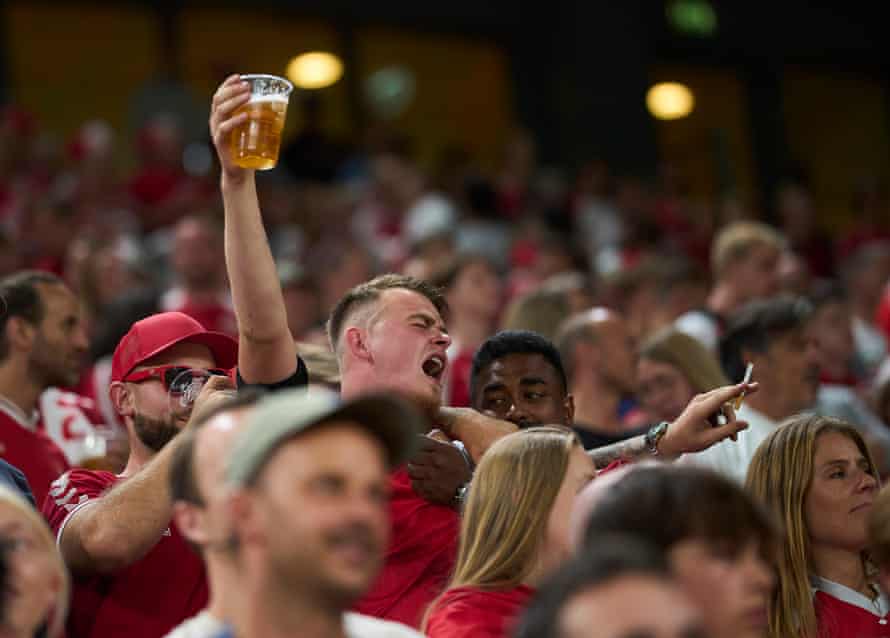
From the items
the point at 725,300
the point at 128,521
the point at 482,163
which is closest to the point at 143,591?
the point at 128,521

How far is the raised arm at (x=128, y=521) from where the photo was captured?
4.23 metres

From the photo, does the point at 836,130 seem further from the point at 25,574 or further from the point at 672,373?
the point at 25,574

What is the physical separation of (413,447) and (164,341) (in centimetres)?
193

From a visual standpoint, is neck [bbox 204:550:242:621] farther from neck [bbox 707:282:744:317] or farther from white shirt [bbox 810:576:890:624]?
neck [bbox 707:282:744:317]

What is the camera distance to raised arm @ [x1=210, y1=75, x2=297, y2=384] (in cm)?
428

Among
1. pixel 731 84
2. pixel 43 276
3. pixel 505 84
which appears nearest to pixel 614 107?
pixel 505 84

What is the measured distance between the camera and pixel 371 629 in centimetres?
333

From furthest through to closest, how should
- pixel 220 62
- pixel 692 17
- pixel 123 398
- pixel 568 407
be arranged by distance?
1. pixel 692 17
2. pixel 220 62
3. pixel 568 407
4. pixel 123 398

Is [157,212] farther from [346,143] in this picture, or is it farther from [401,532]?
[401,532]

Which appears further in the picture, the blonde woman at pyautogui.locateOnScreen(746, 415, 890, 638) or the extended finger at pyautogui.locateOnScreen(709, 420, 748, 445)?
the blonde woman at pyautogui.locateOnScreen(746, 415, 890, 638)

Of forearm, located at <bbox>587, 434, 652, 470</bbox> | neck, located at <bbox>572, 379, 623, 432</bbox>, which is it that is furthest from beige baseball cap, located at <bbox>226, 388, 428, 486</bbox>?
neck, located at <bbox>572, 379, 623, 432</bbox>

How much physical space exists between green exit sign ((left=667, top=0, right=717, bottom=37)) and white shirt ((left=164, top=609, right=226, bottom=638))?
47.3 ft

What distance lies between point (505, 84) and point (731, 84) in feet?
9.39

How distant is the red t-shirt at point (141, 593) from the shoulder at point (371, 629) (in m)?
1.20
